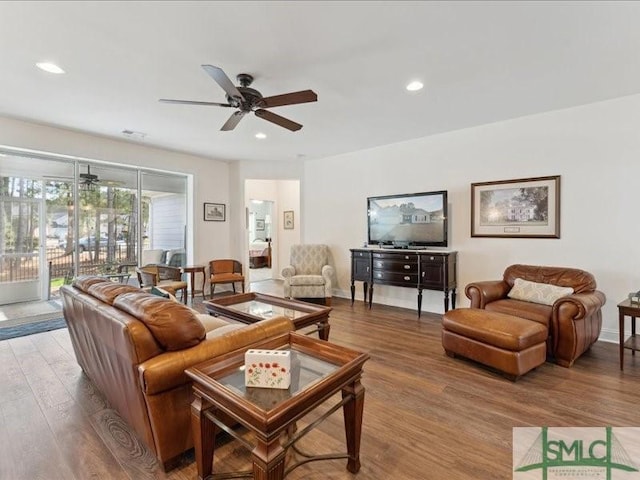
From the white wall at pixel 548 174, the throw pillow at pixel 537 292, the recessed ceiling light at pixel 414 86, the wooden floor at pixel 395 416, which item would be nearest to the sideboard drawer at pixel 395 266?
the white wall at pixel 548 174

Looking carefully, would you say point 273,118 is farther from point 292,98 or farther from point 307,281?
point 307,281

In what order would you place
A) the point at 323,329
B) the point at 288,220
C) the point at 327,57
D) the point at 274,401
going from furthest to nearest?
the point at 288,220, the point at 323,329, the point at 327,57, the point at 274,401

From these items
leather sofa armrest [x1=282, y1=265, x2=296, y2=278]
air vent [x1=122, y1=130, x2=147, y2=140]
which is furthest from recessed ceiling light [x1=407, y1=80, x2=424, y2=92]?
air vent [x1=122, y1=130, x2=147, y2=140]

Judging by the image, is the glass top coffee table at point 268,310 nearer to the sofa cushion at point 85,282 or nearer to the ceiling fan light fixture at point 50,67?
the sofa cushion at point 85,282

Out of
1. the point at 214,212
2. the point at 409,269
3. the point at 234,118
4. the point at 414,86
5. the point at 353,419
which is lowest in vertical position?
the point at 353,419

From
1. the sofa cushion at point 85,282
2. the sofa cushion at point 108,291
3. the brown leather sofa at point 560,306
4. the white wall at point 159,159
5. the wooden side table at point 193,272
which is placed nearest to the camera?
the sofa cushion at point 108,291

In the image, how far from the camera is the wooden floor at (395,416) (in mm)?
1638

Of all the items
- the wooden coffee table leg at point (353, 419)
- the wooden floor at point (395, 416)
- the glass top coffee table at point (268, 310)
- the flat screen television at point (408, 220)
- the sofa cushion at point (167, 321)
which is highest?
the flat screen television at point (408, 220)

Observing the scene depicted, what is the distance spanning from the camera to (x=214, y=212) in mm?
6254

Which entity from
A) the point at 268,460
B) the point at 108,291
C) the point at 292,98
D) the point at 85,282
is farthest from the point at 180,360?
the point at 292,98

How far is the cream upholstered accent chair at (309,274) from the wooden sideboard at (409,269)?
51 cm

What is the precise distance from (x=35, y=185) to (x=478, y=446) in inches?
241

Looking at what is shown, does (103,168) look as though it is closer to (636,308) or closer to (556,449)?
(556,449)

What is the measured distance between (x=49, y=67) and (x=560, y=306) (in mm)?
4901
